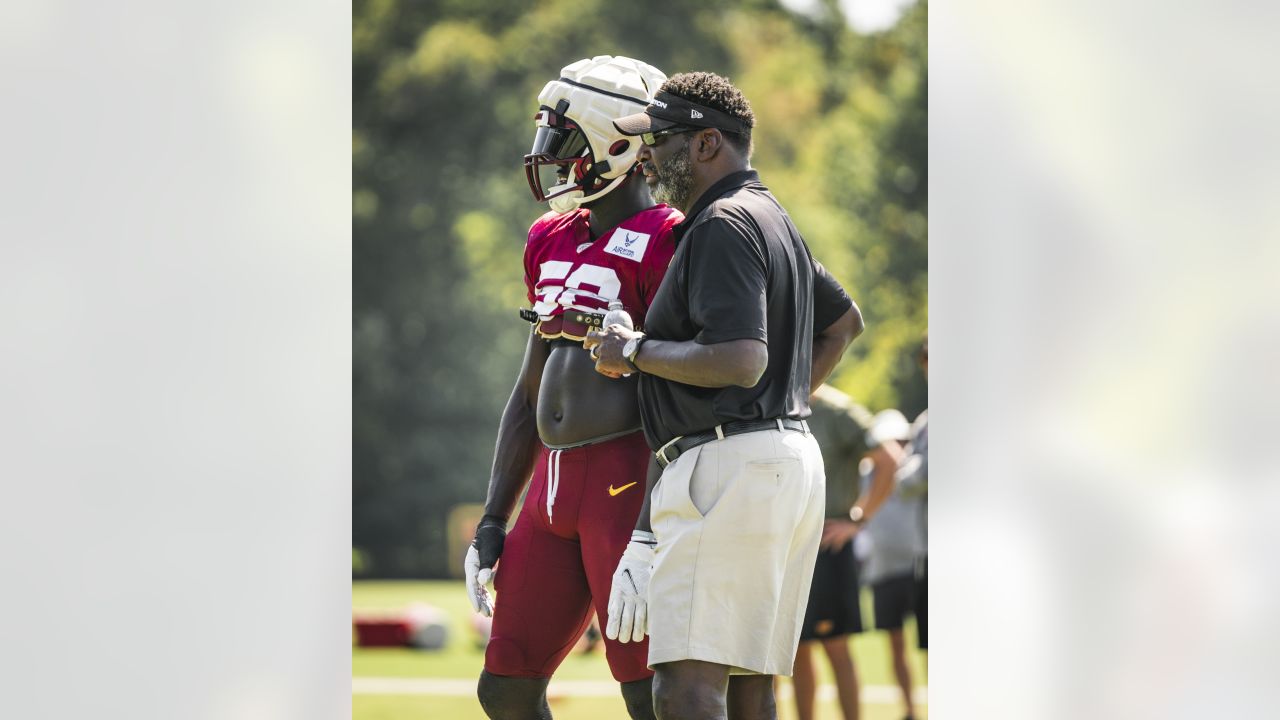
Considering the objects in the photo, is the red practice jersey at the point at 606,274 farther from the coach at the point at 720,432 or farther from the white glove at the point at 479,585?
the white glove at the point at 479,585

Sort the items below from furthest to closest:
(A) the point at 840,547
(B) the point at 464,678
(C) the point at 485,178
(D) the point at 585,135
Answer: (C) the point at 485,178
(B) the point at 464,678
(A) the point at 840,547
(D) the point at 585,135

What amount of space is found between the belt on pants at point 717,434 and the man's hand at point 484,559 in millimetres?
729

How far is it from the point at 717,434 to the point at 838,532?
316cm

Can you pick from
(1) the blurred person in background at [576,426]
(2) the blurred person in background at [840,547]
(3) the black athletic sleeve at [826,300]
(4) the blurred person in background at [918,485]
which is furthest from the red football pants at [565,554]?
(4) the blurred person in background at [918,485]

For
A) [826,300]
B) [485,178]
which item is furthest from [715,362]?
[485,178]

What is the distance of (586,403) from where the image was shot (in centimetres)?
370

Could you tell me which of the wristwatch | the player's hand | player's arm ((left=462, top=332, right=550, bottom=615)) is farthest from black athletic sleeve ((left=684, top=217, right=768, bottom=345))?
the player's hand

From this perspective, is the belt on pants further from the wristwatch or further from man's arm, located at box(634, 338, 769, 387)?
the wristwatch

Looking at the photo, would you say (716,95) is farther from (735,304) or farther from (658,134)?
(735,304)

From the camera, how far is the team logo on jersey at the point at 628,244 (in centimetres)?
370
